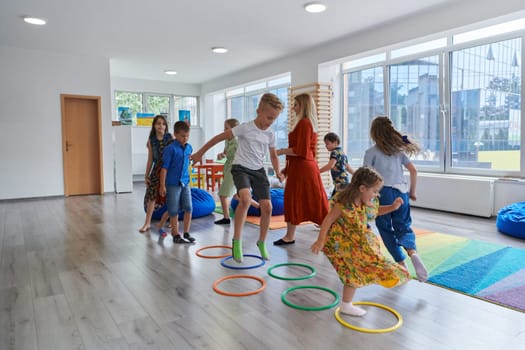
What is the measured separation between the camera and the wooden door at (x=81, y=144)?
300 inches

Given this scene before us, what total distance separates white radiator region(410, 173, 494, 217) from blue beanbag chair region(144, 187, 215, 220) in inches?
127

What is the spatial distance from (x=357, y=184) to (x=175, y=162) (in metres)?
2.15

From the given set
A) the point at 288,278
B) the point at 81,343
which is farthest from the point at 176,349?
the point at 288,278

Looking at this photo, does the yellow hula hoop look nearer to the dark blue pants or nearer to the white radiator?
the dark blue pants

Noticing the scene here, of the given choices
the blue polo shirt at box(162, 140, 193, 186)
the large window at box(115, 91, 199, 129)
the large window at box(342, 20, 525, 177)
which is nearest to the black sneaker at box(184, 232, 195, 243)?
the blue polo shirt at box(162, 140, 193, 186)

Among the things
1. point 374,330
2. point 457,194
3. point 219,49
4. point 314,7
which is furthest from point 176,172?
point 219,49

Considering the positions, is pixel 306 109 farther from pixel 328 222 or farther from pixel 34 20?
pixel 34 20

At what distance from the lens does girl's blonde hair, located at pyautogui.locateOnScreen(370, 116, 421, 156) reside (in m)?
2.75

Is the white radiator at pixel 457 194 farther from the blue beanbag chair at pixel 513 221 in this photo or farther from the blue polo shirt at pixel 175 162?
the blue polo shirt at pixel 175 162

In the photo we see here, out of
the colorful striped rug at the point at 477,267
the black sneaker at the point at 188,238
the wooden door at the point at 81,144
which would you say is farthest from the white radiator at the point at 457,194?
the wooden door at the point at 81,144

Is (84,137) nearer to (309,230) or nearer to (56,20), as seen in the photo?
(56,20)

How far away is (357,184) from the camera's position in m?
2.14

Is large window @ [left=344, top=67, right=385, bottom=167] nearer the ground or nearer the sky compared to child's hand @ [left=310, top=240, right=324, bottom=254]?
nearer the sky

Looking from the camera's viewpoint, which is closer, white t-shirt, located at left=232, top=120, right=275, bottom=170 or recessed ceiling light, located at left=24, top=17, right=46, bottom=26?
white t-shirt, located at left=232, top=120, right=275, bottom=170
